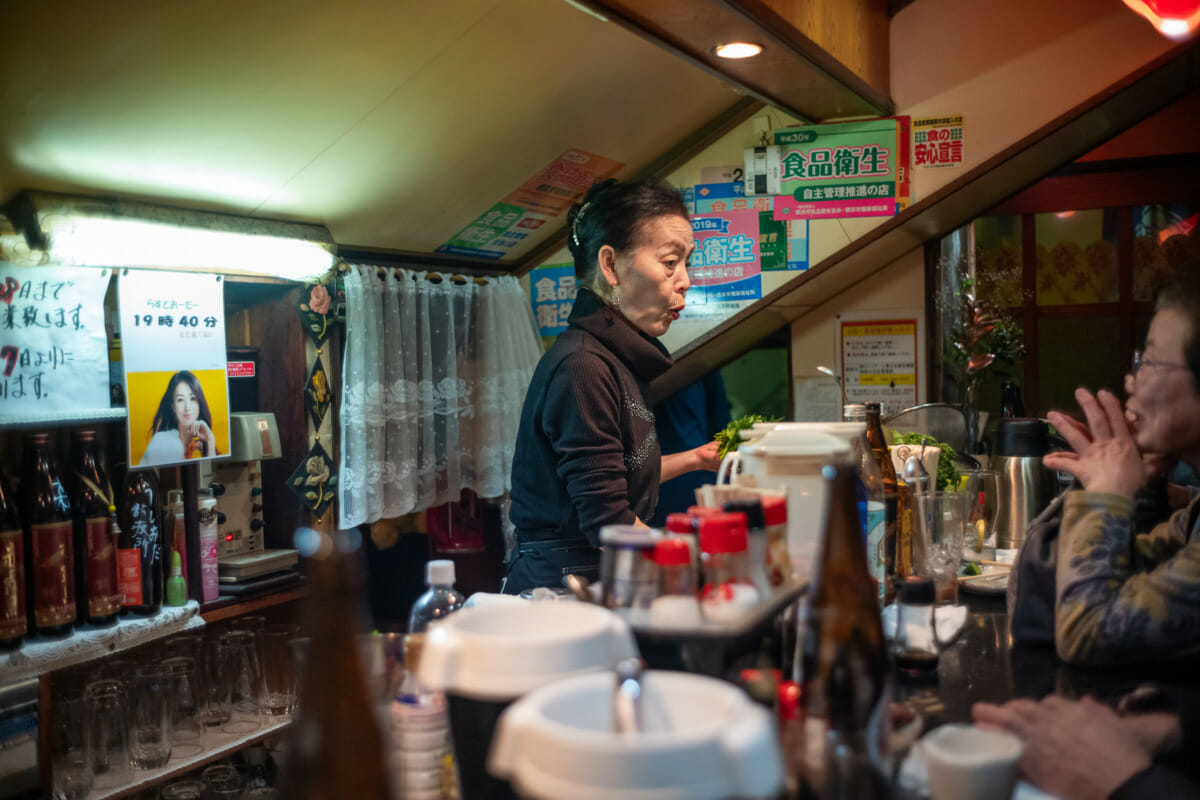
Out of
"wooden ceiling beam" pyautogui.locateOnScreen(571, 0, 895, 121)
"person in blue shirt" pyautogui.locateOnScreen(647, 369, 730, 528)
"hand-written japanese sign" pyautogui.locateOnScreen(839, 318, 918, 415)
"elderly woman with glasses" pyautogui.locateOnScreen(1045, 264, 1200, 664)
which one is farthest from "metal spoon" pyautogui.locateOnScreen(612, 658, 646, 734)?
"hand-written japanese sign" pyautogui.locateOnScreen(839, 318, 918, 415)

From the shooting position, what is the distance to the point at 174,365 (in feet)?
7.68

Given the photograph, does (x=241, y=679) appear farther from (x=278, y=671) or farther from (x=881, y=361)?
(x=881, y=361)

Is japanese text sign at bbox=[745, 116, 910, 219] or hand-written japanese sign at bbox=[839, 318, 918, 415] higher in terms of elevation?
japanese text sign at bbox=[745, 116, 910, 219]

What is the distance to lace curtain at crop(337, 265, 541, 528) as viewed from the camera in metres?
2.87

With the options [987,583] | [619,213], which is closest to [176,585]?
[619,213]

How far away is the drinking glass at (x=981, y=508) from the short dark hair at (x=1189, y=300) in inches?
31.6

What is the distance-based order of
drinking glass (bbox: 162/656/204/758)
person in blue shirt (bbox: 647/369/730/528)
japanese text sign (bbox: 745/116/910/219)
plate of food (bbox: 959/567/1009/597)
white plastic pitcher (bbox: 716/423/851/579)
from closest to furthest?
white plastic pitcher (bbox: 716/423/851/579) → plate of food (bbox: 959/567/1009/597) → drinking glass (bbox: 162/656/204/758) → japanese text sign (bbox: 745/116/910/219) → person in blue shirt (bbox: 647/369/730/528)

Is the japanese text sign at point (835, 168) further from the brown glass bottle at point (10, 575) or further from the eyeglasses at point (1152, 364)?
the brown glass bottle at point (10, 575)

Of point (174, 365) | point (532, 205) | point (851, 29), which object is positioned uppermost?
point (851, 29)

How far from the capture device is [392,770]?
2.49 ft

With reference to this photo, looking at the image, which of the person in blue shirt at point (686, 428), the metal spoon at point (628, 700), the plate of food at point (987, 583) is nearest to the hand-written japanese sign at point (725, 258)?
the person in blue shirt at point (686, 428)

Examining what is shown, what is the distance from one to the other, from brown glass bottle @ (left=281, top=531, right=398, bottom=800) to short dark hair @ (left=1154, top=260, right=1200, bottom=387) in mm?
1175

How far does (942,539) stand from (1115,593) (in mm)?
432

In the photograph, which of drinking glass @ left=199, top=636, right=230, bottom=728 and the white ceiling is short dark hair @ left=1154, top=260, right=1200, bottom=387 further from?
drinking glass @ left=199, top=636, right=230, bottom=728
